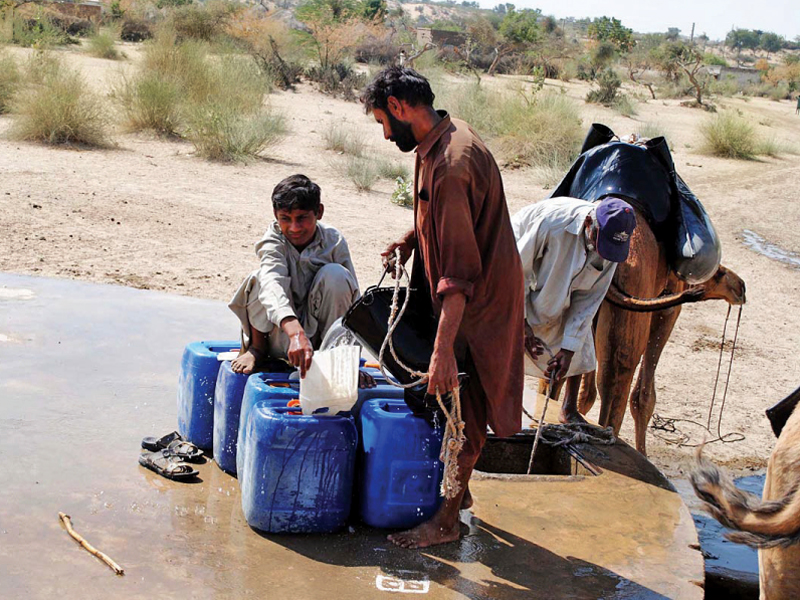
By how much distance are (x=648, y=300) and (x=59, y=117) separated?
10342 mm

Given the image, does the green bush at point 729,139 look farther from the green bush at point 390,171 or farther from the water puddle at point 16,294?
the water puddle at point 16,294

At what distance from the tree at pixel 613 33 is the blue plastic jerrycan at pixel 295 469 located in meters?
45.1

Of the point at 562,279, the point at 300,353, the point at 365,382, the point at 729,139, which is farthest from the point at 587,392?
the point at 729,139

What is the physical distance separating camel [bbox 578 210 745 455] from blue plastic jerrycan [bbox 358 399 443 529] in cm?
159

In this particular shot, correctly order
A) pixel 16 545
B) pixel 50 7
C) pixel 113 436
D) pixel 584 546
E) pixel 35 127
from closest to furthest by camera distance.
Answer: pixel 16 545 < pixel 584 546 < pixel 113 436 < pixel 35 127 < pixel 50 7

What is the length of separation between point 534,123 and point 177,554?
14155 mm

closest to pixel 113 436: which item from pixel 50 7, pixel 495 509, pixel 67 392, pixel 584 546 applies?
pixel 67 392

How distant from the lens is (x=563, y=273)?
4.38 m

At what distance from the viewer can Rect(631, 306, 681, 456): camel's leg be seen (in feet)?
18.6

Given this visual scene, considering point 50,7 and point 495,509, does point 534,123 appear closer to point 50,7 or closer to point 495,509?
point 495,509

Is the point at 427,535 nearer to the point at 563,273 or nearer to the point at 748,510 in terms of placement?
the point at 748,510

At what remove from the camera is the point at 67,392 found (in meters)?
4.68

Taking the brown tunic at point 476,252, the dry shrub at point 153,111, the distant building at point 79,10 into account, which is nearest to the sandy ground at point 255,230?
the dry shrub at point 153,111

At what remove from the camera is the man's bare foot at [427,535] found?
3.54 meters
